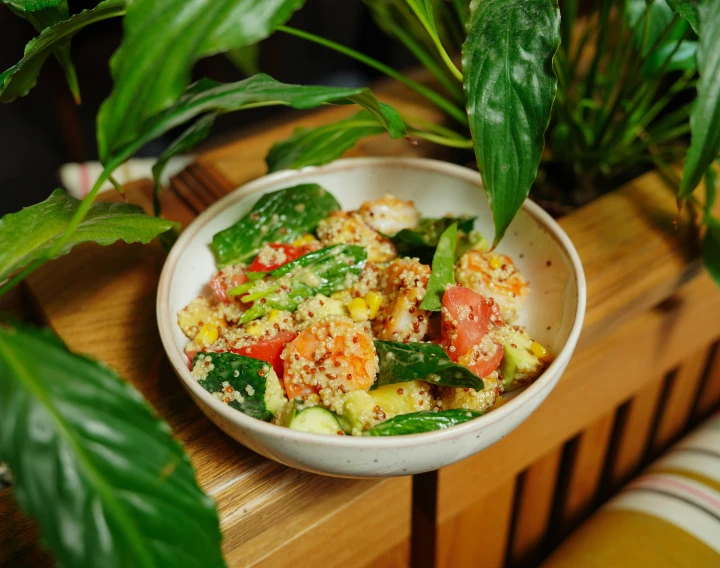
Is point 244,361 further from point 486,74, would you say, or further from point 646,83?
point 646,83

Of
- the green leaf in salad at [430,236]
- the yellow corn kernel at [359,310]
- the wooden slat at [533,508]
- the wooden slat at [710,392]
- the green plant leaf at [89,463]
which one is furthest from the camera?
the wooden slat at [710,392]

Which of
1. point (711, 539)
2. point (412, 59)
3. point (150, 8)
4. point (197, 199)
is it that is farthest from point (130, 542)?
point (412, 59)

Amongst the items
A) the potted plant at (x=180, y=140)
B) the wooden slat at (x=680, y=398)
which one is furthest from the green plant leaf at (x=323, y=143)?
the wooden slat at (x=680, y=398)

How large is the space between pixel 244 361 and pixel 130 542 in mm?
304

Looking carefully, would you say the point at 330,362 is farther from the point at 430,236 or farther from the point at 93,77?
the point at 93,77

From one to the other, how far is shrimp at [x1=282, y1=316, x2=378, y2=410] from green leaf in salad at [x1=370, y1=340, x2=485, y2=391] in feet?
0.06

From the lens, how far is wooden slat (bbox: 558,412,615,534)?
54.5 inches

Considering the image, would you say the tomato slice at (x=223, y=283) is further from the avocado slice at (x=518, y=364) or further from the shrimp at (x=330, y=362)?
the avocado slice at (x=518, y=364)

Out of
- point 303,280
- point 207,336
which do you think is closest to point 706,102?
point 303,280

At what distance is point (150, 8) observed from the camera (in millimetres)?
622

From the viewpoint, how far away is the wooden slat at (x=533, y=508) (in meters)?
1.32

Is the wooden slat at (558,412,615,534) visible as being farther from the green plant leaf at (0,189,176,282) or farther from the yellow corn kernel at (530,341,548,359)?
the green plant leaf at (0,189,176,282)

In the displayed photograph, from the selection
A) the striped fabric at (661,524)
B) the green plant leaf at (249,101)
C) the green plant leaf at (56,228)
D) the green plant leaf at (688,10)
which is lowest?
the striped fabric at (661,524)

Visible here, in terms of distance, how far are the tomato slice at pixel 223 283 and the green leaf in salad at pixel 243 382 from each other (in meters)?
0.18
